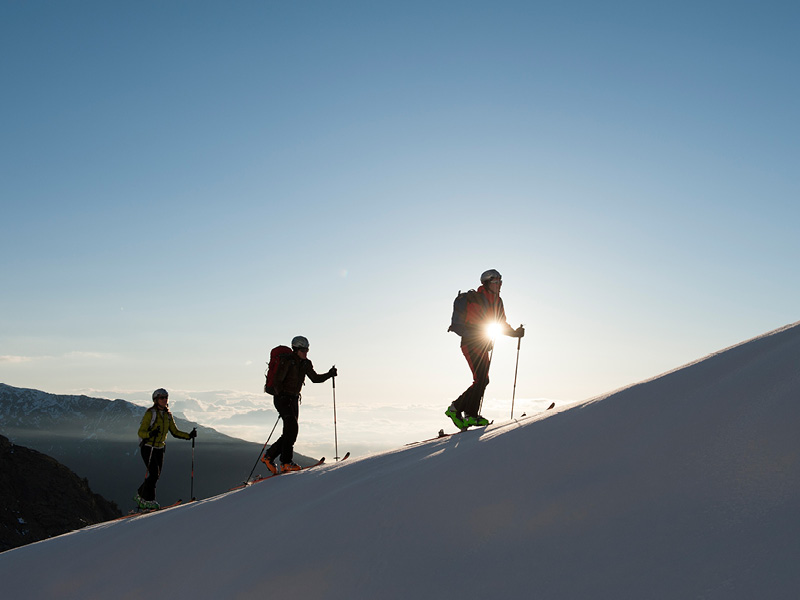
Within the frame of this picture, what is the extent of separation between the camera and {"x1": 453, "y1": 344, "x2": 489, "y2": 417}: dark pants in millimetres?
9195

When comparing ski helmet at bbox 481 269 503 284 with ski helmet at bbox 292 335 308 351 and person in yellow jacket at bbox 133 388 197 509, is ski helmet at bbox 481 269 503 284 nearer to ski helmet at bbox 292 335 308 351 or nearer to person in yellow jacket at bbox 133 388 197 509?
ski helmet at bbox 292 335 308 351

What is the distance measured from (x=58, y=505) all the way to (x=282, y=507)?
3299 cm

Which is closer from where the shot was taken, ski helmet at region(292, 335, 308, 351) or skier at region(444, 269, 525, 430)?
skier at region(444, 269, 525, 430)

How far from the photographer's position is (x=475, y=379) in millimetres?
9328

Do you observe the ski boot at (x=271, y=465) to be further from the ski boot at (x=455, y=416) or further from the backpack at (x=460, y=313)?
the backpack at (x=460, y=313)

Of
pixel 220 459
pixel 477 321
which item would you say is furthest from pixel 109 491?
pixel 477 321

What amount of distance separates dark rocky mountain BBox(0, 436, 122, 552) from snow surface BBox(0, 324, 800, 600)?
29.2m

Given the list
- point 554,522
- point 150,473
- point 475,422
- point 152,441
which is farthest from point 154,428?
point 554,522

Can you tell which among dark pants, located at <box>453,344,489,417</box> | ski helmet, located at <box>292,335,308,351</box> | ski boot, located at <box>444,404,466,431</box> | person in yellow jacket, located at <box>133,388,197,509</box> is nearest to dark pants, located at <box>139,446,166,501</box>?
person in yellow jacket, located at <box>133,388,197,509</box>

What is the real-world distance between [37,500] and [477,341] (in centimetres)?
3246

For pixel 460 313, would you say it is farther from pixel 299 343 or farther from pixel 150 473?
pixel 150 473

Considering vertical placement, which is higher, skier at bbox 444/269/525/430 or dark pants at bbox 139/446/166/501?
skier at bbox 444/269/525/430

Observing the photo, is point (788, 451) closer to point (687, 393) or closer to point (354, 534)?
point (687, 393)

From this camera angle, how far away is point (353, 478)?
6082 millimetres
